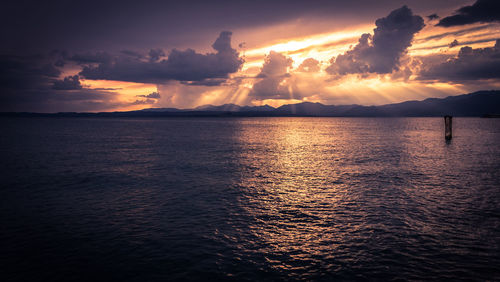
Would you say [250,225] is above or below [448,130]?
below

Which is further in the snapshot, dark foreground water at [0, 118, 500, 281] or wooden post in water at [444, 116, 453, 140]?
wooden post in water at [444, 116, 453, 140]

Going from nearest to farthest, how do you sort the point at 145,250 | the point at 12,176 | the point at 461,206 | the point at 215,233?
1. the point at 145,250
2. the point at 215,233
3. the point at 461,206
4. the point at 12,176

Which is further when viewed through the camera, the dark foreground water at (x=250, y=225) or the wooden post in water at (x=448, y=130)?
the wooden post in water at (x=448, y=130)

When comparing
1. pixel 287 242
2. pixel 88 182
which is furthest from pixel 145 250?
pixel 88 182

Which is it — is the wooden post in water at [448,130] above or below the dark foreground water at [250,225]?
above

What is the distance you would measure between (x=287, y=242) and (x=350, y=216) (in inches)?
263

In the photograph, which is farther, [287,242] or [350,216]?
[350,216]

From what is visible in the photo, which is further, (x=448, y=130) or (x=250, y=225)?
(x=448, y=130)

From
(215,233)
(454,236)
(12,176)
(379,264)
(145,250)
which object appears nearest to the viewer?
(379,264)

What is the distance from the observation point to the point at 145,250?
1557 centimetres

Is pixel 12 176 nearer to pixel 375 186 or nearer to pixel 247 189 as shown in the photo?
pixel 247 189

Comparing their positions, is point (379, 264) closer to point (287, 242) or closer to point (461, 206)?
point (287, 242)

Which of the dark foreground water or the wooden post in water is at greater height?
the wooden post in water

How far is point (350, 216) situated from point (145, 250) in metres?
13.9
